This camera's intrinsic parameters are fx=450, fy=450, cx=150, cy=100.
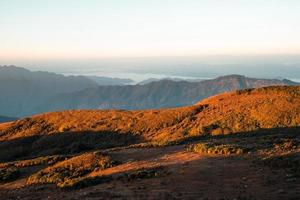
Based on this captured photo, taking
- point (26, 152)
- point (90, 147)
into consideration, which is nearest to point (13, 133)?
point (26, 152)

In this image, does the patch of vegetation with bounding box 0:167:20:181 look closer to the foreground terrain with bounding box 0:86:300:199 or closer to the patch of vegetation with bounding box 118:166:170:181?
the foreground terrain with bounding box 0:86:300:199

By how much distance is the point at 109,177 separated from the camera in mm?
25250

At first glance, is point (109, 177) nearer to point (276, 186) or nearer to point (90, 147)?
point (276, 186)

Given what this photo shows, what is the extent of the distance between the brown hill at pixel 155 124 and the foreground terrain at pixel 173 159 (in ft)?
0.44

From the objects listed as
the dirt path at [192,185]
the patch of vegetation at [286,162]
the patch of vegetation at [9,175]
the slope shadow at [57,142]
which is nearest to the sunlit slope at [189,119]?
the slope shadow at [57,142]

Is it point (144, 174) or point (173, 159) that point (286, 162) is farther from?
point (144, 174)

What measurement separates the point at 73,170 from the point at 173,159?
22.5 ft

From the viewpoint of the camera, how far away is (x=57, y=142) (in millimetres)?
58375

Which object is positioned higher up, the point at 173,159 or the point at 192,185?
the point at 192,185

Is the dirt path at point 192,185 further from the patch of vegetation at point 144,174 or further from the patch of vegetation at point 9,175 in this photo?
the patch of vegetation at point 9,175

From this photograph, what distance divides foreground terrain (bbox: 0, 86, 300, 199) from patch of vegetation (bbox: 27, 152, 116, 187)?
6cm

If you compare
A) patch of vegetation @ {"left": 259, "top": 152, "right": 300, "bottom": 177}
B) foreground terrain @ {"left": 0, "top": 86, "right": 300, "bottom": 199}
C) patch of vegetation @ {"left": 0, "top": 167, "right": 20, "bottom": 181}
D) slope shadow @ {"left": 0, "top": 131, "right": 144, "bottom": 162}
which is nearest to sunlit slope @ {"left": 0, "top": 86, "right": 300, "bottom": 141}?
foreground terrain @ {"left": 0, "top": 86, "right": 300, "bottom": 199}

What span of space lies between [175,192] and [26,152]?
130 feet

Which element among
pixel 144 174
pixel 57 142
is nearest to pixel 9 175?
pixel 144 174
